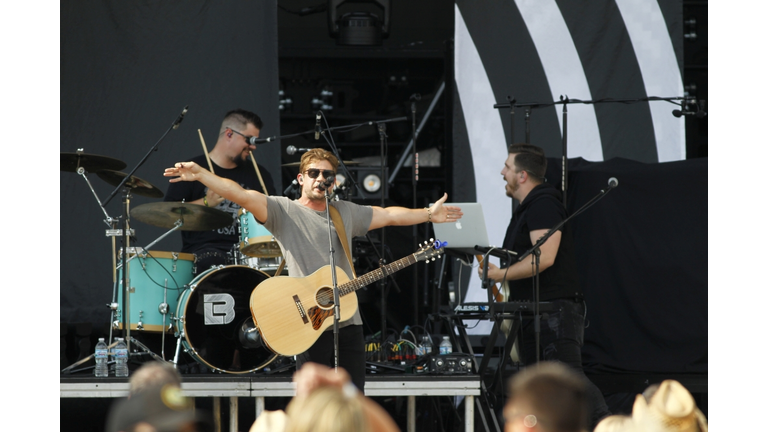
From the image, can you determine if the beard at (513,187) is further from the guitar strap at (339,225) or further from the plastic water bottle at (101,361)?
the plastic water bottle at (101,361)

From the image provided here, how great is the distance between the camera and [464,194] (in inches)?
292

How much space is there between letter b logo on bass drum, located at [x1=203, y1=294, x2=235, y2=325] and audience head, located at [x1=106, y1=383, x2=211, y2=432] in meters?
3.70

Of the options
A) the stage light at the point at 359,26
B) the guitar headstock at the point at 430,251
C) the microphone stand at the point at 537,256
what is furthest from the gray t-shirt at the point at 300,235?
the stage light at the point at 359,26

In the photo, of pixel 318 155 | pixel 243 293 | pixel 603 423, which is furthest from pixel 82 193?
pixel 603 423

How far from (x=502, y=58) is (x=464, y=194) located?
135cm

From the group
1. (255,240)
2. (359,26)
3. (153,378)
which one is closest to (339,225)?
(255,240)

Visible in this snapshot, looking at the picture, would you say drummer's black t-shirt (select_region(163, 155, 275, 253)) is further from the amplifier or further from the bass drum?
the amplifier

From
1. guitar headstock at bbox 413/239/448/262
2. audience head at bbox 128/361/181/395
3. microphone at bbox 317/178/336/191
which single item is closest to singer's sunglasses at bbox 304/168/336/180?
microphone at bbox 317/178/336/191

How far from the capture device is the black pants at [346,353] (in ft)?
14.5

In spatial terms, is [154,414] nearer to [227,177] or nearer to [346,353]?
[346,353]

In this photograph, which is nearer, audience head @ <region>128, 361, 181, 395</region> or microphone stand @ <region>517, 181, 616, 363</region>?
audience head @ <region>128, 361, 181, 395</region>

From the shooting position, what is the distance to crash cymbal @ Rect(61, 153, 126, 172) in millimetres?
5656

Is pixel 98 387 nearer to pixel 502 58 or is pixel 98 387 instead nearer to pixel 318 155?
pixel 318 155

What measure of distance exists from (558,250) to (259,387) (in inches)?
88.1
